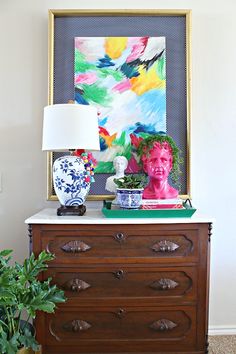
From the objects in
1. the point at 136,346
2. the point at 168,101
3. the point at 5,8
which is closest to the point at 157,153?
the point at 168,101

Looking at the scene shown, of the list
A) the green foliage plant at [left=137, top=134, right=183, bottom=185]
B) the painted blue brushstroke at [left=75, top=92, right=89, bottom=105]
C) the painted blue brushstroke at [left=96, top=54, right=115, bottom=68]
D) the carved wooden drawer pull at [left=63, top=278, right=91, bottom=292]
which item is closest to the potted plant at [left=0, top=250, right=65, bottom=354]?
the carved wooden drawer pull at [left=63, top=278, right=91, bottom=292]

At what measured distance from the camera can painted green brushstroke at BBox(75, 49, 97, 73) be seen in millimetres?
2080

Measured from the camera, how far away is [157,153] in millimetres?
1924

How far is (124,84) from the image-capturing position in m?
2.09

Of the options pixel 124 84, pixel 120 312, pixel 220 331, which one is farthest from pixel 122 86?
pixel 220 331

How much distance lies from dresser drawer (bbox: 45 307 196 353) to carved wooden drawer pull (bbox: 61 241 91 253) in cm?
31

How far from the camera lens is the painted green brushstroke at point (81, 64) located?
2080 millimetres

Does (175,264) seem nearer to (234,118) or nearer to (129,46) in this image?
(234,118)

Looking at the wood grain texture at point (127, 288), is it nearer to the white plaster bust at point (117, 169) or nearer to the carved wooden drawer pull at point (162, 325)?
the carved wooden drawer pull at point (162, 325)

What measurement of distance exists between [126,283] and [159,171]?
24.9 inches

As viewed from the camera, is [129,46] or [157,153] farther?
[129,46]

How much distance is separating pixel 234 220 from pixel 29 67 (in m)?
1.62

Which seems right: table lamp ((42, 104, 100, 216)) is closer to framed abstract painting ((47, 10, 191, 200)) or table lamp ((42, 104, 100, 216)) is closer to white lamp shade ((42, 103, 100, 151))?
white lamp shade ((42, 103, 100, 151))

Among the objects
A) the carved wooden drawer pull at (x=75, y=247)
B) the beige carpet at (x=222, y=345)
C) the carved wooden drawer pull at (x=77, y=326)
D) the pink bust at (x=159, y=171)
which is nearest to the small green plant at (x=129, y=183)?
the pink bust at (x=159, y=171)
